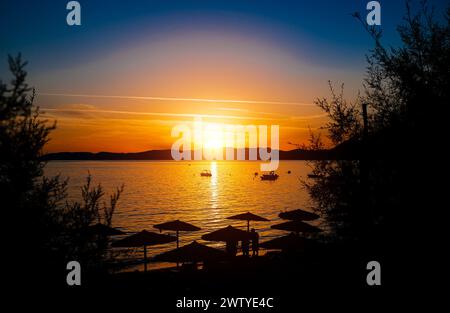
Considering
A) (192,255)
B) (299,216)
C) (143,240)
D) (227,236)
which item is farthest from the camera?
(299,216)

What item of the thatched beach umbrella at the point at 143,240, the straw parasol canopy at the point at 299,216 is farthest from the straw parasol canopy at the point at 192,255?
the straw parasol canopy at the point at 299,216

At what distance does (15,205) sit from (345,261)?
8421mm

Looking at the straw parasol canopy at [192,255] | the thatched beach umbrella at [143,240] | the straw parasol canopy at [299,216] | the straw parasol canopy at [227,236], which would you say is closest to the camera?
the straw parasol canopy at [192,255]

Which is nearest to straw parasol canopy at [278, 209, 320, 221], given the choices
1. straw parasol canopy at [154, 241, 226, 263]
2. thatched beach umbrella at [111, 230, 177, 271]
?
straw parasol canopy at [154, 241, 226, 263]

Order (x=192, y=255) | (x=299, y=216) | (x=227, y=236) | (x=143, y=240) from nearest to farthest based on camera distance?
(x=192, y=255)
(x=143, y=240)
(x=227, y=236)
(x=299, y=216)

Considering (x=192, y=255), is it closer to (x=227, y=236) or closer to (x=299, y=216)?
(x=227, y=236)

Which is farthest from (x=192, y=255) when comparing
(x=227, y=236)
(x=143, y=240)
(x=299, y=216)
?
(x=299, y=216)

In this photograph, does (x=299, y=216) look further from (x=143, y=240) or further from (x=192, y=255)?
(x=143, y=240)

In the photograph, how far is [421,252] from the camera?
704 centimetres

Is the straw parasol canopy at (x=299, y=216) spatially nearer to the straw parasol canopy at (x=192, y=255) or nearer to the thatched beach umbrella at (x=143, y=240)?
the straw parasol canopy at (x=192, y=255)

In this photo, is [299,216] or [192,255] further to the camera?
[299,216]

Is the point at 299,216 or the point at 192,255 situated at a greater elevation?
the point at 299,216
